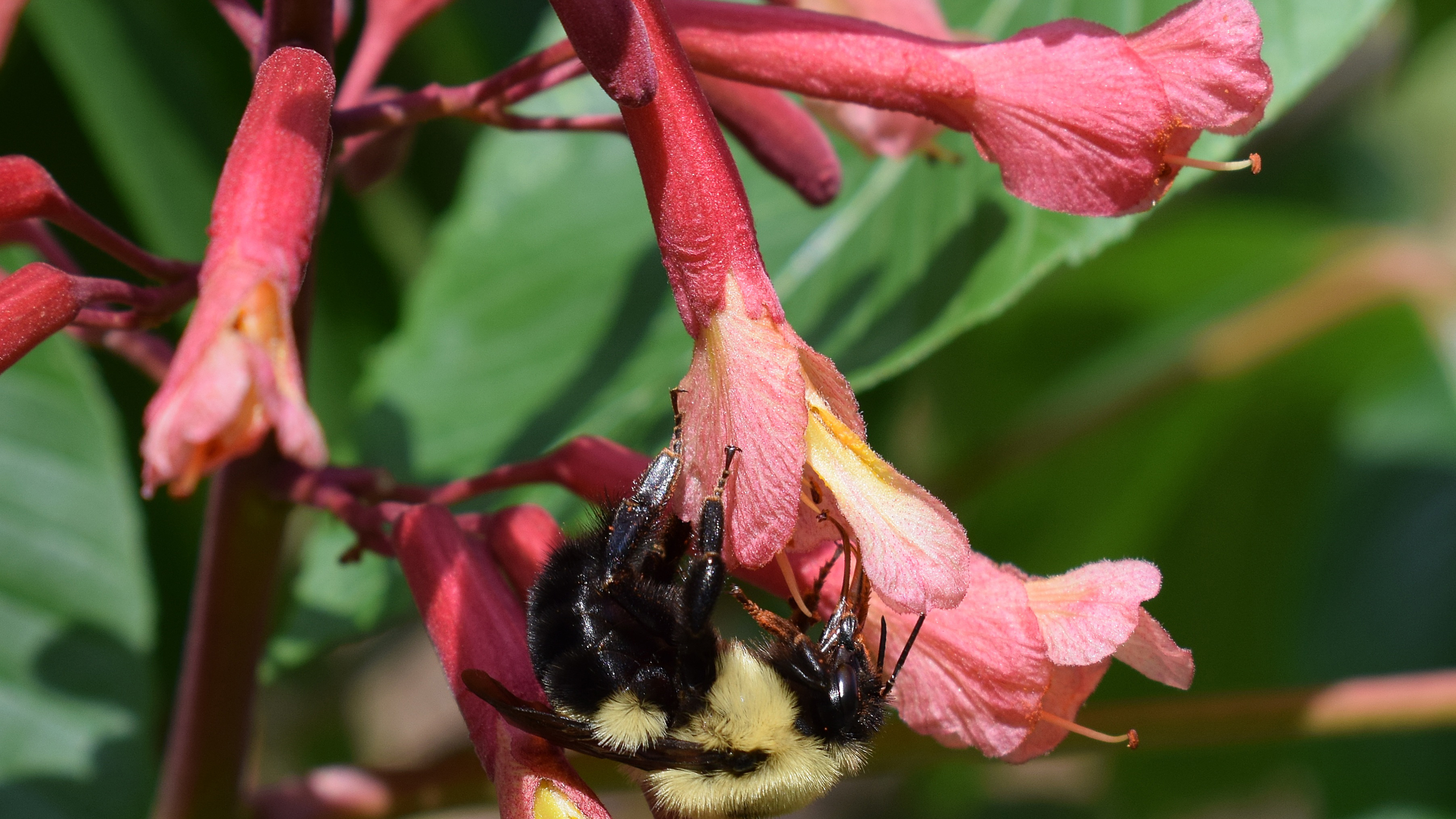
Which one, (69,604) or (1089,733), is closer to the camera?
(1089,733)

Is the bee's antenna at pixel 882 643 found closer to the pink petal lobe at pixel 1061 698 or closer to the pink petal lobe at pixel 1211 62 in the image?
the pink petal lobe at pixel 1061 698

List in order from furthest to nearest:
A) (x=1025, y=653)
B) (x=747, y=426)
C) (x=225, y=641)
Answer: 1. (x=225, y=641)
2. (x=1025, y=653)
3. (x=747, y=426)

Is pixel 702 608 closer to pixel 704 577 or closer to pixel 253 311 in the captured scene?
pixel 704 577

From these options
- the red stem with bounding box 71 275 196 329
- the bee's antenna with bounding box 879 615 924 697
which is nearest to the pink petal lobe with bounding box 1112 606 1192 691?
the bee's antenna with bounding box 879 615 924 697

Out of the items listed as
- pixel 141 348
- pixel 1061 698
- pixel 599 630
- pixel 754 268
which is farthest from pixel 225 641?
pixel 1061 698

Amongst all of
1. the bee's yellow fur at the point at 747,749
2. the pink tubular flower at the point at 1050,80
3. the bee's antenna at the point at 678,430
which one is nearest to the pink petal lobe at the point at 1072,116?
the pink tubular flower at the point at 1050,80

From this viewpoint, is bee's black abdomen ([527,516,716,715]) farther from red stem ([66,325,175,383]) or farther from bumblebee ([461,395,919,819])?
red stem ([66,325,175,383])

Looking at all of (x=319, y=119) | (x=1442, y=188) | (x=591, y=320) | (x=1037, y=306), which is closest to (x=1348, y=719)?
(x=591, y=320)

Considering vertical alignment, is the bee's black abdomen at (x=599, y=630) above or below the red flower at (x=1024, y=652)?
above
